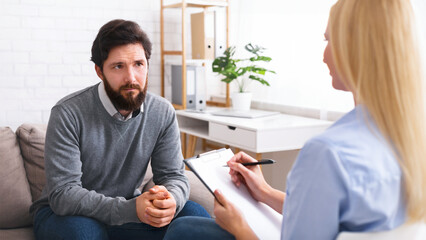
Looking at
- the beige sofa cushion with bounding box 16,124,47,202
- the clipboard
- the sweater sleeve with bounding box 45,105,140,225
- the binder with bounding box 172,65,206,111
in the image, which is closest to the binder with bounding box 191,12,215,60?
the binder with bounding box 172,65,206,111

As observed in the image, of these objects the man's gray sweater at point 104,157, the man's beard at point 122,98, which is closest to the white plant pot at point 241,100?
the man's gray sweater at point 104,157

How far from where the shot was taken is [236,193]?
1.34 meters

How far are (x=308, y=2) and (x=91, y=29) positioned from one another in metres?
1.44

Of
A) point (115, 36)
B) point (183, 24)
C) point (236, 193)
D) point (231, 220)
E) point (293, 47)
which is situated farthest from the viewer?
point (183, 24)

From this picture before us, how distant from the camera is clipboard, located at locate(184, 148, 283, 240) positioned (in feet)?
3.99

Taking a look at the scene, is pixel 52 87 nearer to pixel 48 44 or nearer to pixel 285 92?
pixel 48 44

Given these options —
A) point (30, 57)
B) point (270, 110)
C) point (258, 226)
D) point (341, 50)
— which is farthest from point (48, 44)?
point (341, 50)

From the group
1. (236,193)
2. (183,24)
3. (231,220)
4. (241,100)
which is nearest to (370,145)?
(231,220)

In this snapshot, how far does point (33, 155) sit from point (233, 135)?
1084mm

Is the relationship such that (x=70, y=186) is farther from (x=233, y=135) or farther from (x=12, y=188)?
(x=233, y=135)

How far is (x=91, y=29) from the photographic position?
10.8ft

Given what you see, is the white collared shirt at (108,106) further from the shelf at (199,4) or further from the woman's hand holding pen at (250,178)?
the shelf at (199,4)

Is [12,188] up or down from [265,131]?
down

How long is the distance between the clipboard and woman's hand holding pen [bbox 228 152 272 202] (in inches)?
0.6
